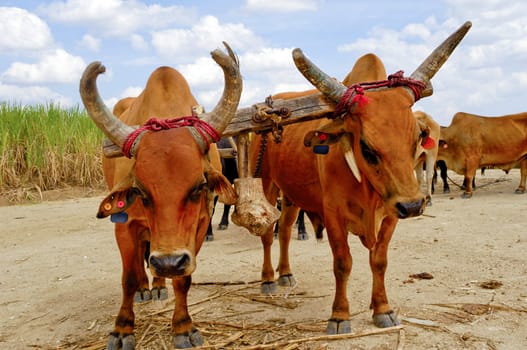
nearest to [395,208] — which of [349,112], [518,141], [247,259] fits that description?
Result: [349,112]

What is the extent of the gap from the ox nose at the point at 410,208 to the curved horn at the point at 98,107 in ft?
5.57

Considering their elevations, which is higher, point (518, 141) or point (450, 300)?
point (518, 141)

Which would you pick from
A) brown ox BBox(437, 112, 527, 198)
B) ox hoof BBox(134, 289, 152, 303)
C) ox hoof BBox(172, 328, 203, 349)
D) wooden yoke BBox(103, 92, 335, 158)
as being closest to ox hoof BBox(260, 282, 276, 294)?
ox hoof BBox(134, 289, 152, 303)

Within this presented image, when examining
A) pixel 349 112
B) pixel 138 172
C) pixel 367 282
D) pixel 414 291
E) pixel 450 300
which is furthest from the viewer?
pixel 367 282

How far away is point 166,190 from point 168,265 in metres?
0.42

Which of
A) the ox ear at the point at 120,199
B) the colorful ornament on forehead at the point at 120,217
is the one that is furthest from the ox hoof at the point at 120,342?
the ox ear at the point at 120,199

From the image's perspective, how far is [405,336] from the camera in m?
3.78

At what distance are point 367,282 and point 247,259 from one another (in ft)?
5.82

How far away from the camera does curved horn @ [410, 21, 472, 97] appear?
12.1 ft

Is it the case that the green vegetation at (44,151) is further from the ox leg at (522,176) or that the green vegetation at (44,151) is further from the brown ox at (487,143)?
the ox leg at (522,176)

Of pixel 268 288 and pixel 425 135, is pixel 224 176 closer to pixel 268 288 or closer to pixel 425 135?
pixel 425 135

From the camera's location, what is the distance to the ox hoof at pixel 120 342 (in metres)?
3.72

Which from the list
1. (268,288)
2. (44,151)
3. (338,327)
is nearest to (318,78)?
(338,327)

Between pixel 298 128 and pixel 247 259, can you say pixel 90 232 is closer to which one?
pixel 247 259
